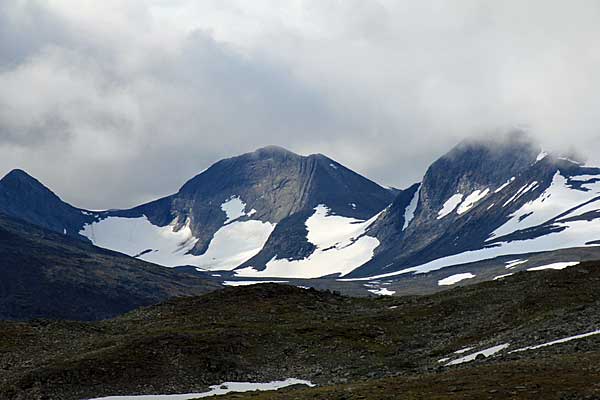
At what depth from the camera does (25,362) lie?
6462cm

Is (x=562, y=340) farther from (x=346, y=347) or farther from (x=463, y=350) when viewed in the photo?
(x=346, y=347)

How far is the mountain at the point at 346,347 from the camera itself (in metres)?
41.2

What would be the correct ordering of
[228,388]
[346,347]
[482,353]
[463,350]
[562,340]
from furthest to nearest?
1. [346,347]
2. [463,350]
3. [228,388]
4. [482,353]
5. [562,340]

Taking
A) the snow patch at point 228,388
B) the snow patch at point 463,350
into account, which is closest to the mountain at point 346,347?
the snow patch at point 463,350

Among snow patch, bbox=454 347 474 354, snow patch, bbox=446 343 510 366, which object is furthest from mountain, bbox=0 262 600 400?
snow patch, bbox=454 347 474 354

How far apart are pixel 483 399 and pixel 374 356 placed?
31.8 metres

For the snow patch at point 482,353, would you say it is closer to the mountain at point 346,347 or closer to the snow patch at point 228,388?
the mountain at point 346,347

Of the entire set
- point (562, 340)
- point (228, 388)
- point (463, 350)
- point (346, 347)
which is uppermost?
point (346, 347)

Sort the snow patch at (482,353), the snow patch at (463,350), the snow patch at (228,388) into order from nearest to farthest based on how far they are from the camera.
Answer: the snow patch at (482,353), the snow patch at (228,388), the snow patch at (463,350)

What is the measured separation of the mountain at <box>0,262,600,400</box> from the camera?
4121 centimetres

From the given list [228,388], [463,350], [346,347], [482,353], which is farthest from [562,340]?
[228,388]

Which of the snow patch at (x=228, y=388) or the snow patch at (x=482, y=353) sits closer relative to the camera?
the snow patch at (x=482, y=353)

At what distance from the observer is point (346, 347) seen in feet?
229

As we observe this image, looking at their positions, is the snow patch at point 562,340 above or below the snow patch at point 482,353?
above
